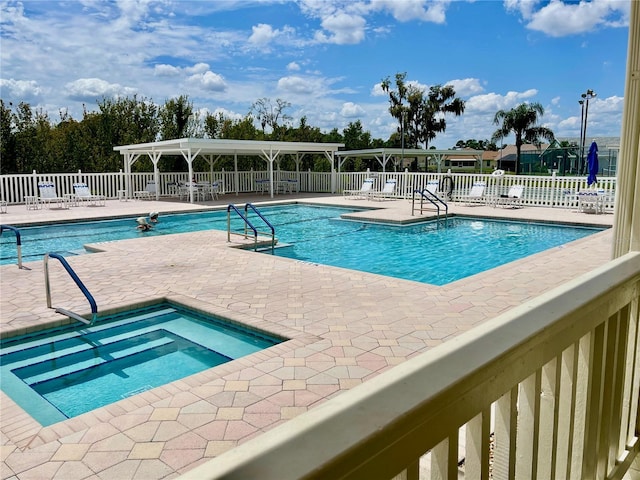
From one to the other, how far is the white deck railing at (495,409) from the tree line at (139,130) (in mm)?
25020

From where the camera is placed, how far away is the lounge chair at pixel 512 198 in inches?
653

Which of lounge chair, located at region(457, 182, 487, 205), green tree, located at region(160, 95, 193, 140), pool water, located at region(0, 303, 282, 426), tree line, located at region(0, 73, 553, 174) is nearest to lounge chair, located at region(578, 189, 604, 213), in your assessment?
lounge chair, located at region(457, 182, 487, 205)

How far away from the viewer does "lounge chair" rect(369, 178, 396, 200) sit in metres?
19.7

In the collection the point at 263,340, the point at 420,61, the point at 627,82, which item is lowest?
the point at 263,340

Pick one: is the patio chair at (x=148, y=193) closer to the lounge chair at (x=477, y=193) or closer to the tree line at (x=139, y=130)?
the tree line at (x=139, y=130)

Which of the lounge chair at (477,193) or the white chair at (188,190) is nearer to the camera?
the lounge chair at (477,193)

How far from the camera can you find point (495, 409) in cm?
131

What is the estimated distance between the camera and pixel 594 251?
888 cm

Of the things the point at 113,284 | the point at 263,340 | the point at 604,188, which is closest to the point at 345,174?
the point at 604,188

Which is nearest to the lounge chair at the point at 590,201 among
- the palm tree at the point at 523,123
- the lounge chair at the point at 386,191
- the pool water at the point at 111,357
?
the lounge chair at the point at 386,191

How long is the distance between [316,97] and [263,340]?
34.0 m

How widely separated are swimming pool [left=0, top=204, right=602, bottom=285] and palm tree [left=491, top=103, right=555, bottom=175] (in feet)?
103

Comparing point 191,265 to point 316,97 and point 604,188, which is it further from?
point 316,97

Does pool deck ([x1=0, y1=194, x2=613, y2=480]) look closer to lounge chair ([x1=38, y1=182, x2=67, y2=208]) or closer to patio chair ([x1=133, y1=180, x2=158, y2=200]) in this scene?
lounge chair ([x1=38, y1=182, x2=67, y2=208])
